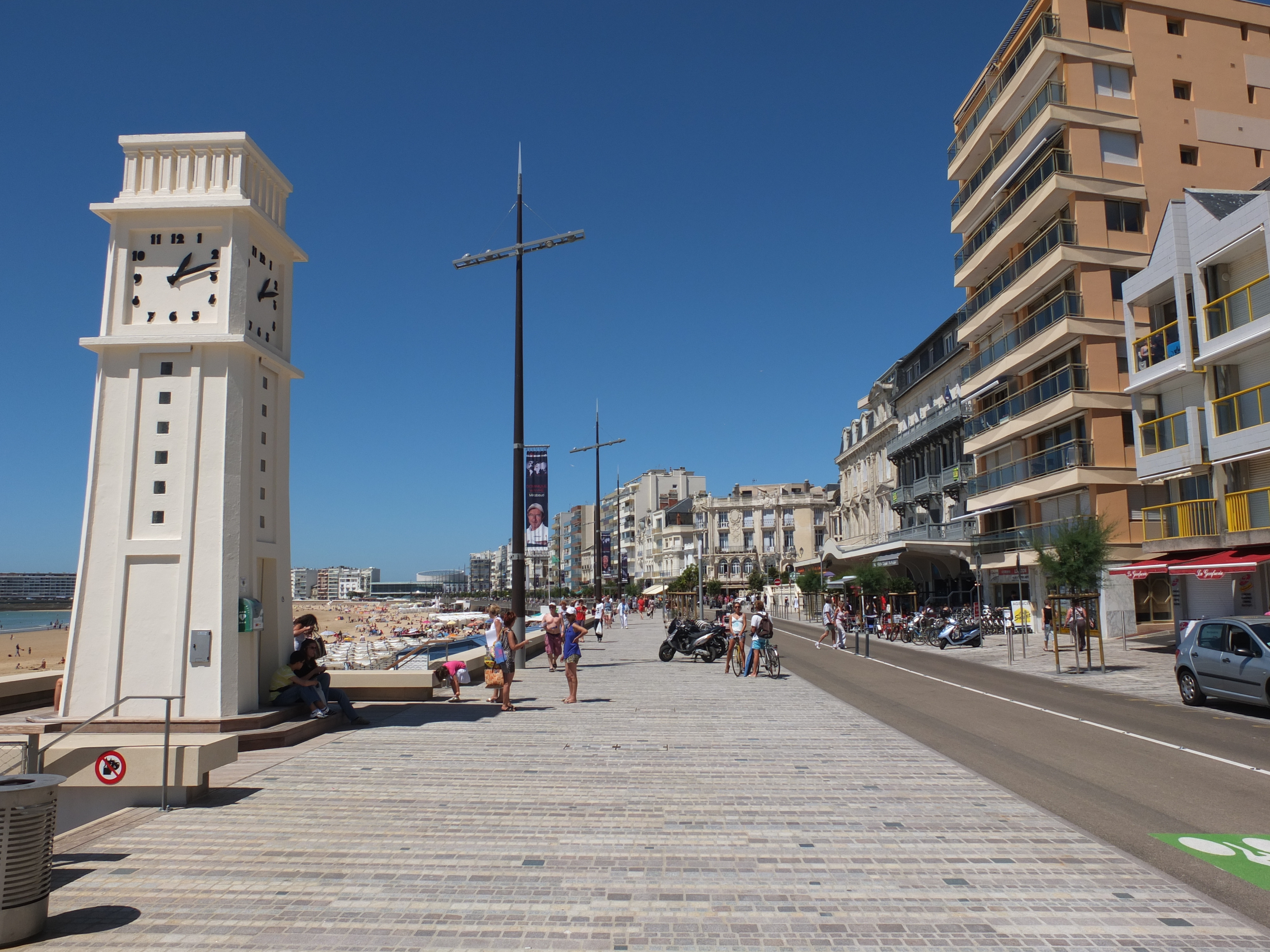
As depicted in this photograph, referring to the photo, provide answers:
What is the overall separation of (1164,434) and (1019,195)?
13.9m

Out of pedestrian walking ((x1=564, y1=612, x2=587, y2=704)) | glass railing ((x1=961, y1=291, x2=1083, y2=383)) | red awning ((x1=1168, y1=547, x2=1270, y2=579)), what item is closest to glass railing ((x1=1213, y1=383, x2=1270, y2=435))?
red awning ((x1=1168, y1=547, x2=1270, y2=579))

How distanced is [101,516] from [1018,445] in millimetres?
35997

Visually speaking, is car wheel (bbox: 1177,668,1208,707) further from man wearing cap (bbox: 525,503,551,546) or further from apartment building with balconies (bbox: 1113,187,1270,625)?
man wearing cap (bbox: 525,503,551,546)

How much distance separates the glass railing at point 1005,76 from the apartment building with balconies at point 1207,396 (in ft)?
41.6

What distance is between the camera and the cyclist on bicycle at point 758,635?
19172 millimetres

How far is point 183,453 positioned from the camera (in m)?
10.4

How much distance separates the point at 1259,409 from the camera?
2208 cm

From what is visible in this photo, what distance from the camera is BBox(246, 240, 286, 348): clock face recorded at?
36.9 feet

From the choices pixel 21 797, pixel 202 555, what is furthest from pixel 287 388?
pixel 21 797

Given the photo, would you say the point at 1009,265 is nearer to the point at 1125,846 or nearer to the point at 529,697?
the point at 529,697

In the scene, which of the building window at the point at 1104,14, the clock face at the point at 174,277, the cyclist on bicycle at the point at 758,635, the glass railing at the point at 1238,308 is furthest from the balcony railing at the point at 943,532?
the clock face at the point at 174,277

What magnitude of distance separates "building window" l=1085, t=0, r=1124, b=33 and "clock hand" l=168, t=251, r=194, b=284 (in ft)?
120

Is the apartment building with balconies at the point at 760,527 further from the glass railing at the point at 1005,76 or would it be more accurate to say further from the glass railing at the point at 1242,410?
the glass railing at the point at 1242,410

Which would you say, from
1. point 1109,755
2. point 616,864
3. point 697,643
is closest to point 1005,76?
point 697,643
